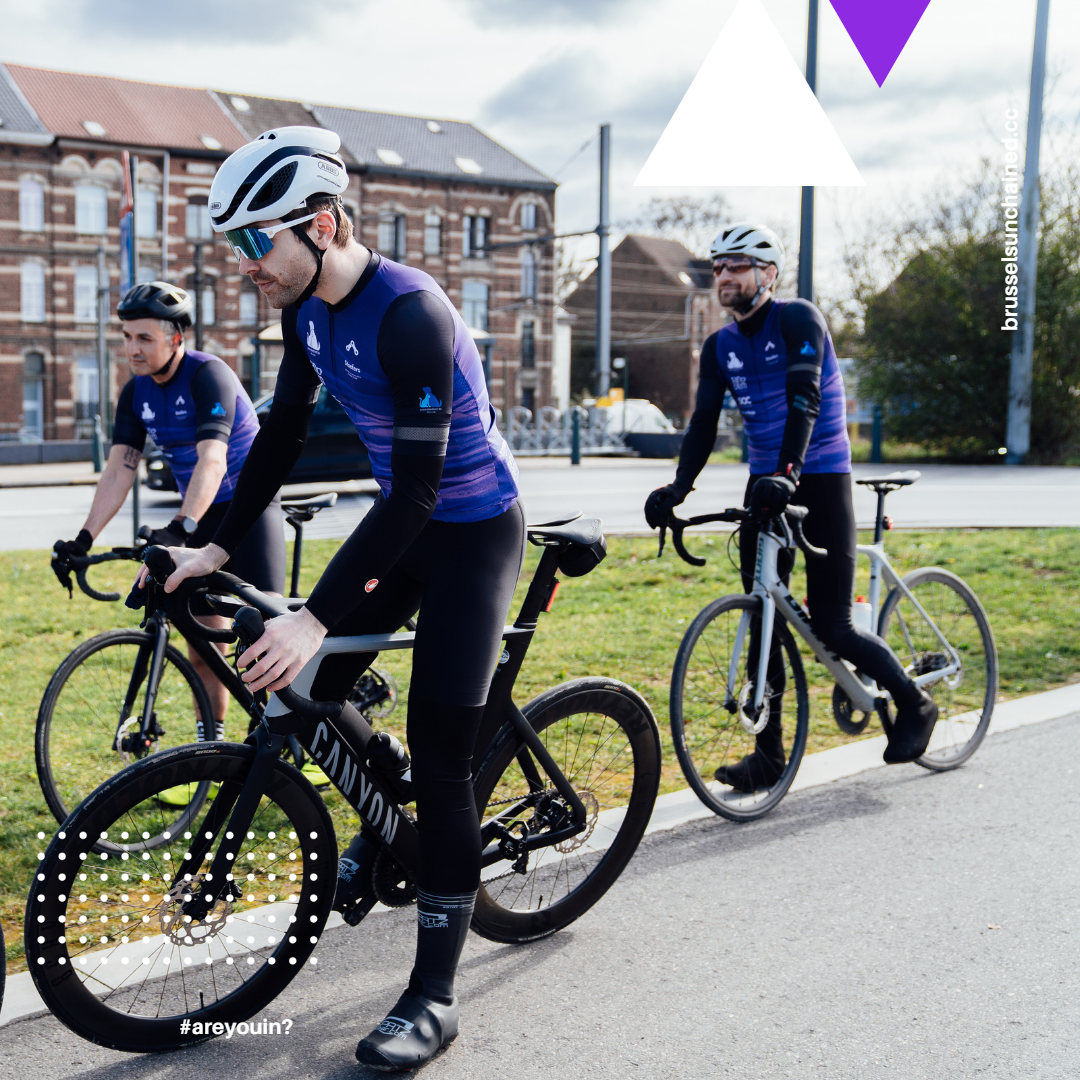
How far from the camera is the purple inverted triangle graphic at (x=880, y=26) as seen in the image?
5812mm

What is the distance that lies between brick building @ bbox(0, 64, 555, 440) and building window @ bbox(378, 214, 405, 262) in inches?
2.0

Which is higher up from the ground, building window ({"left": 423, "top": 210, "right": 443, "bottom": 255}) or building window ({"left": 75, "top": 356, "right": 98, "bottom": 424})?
building window ({"left": 423, "top": 210, "right": 443, "bottom": 255})

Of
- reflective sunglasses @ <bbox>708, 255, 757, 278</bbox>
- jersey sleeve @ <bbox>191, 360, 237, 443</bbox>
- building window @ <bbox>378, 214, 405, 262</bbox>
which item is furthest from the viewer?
building window @ <bbox>378, 214, 405, 262</bbox>

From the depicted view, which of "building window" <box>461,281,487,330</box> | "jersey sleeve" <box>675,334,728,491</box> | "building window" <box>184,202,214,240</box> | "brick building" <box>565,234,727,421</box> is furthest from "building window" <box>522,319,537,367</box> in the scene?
"jersey sleeve" <box>675,334,728,491</box>

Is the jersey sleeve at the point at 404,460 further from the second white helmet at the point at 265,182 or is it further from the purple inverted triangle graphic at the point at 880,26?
the purple inverted triangle graphic at the point at 880,26

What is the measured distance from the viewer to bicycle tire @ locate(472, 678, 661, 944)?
333 cm

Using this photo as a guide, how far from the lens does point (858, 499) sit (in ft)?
57.9

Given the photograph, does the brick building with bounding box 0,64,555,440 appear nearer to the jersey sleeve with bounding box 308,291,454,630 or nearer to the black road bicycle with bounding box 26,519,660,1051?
the black road bicycle with bounding box 26,519,660,1051

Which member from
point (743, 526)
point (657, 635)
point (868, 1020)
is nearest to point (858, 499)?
point (657, 635)

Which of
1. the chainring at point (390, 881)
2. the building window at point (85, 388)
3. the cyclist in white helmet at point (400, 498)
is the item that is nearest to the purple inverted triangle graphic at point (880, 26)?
the cyclist in white helmet at point (400, 498)

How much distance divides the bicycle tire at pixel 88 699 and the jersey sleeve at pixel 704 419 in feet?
6.88

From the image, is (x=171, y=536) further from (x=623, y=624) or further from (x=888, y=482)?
(x=623, y=624)

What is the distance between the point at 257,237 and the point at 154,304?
1.89 meters

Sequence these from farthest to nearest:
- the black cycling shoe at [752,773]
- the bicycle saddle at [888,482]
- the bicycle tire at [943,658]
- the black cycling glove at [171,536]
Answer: the bicycle tire at [943,658] < the bicycle saddle at [888,482] < the black cycling shoe at [752,773] < the black cycling glove at [171,536]
